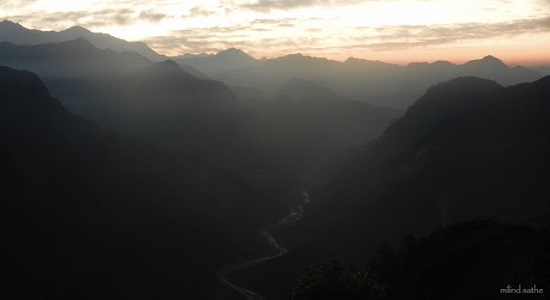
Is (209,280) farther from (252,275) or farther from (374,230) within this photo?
(374,230)

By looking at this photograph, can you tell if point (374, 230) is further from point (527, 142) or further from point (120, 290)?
point (120, 290)

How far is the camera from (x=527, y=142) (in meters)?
192

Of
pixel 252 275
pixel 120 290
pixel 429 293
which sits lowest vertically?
pixel 252 275

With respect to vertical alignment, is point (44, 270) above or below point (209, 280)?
above

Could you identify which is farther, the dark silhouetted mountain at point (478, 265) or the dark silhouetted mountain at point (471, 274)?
the dark silhouetted mountain at point (478, 265)

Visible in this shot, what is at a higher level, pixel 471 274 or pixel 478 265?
pixel 478 265

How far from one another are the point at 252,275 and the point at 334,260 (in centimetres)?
12413

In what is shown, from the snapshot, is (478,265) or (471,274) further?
(478,265)

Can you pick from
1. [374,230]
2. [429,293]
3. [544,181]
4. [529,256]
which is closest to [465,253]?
[429,293]

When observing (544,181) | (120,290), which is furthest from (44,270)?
(544,181)

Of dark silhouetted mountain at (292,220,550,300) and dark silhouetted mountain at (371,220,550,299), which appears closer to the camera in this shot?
dark silhouetted mountain at (292,220,550,300)

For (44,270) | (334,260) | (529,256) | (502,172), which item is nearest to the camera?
(529,256)

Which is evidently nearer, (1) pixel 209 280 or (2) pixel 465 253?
(2) pixel 465 253

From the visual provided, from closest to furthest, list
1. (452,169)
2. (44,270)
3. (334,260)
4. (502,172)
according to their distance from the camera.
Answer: (334,260) < (44,270) < (502,172) < (452,169)
